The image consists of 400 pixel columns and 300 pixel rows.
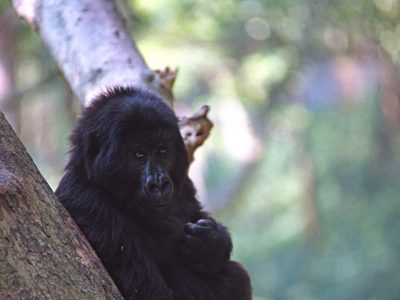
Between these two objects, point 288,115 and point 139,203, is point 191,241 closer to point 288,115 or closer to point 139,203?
point 139,203

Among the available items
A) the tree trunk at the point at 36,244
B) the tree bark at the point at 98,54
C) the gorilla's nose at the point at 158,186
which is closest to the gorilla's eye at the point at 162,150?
the gorilla's nose at the point at 158,186

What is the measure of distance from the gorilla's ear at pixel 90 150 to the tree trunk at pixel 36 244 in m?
Answer: 0.67

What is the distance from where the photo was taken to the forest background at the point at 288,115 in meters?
12.2

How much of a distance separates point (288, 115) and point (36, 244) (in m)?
13.9

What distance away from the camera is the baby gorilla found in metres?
3.80

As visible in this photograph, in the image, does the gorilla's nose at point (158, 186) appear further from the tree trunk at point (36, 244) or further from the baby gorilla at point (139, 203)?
the tree trunk at point (36, 244)

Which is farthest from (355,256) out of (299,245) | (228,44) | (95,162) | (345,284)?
(95,162)

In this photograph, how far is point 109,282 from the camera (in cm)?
331

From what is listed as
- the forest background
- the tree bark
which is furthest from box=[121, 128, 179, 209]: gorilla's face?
the forest background

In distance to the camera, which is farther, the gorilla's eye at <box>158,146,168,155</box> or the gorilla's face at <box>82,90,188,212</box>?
the gorilla's eye at <box>158,146,168,155</box>

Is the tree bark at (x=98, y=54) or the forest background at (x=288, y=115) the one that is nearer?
the tree bark at (x=98, y=54)

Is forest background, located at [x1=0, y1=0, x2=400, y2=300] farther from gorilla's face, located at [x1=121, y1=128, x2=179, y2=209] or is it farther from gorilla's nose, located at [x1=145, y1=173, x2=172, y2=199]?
gorilla's nose, located at [x1=145, y1=173, x2=172, y2=199]

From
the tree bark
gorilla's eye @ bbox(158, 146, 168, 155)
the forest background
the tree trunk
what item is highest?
the forest background

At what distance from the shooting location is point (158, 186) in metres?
3.92
